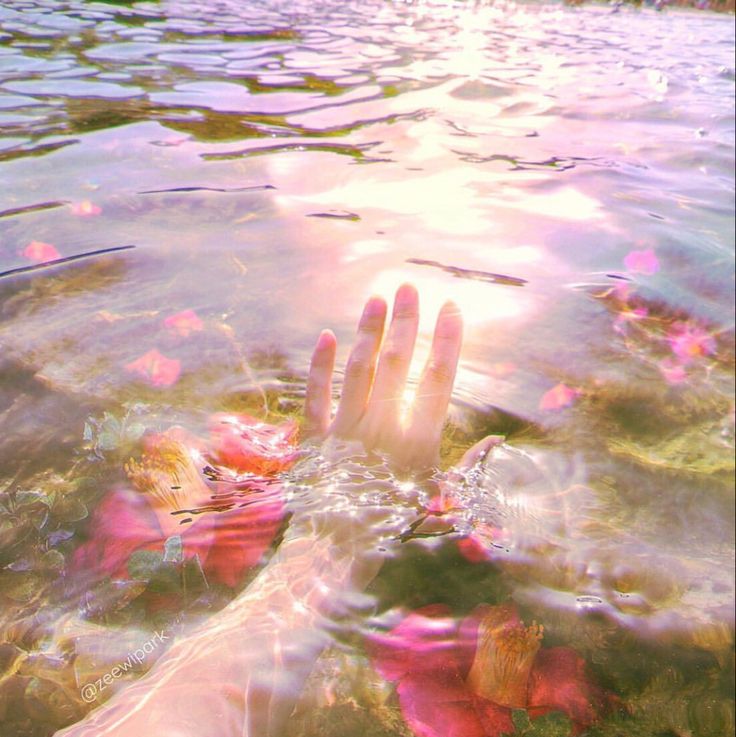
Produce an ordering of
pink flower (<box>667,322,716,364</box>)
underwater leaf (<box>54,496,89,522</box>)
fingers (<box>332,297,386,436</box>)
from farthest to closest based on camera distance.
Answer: pink flower (<box>667,322,716,364</box>)
fingers (<box>332,297,386,436</box>)
underwater leaf (<box>54,496,89,522</box>)

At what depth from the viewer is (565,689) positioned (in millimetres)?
1263

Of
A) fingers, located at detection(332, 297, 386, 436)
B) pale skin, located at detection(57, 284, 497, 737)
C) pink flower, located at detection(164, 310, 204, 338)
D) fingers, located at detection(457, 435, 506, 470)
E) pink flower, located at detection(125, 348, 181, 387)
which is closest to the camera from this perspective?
pale skin, located at detection(57, 284, 497, 737)

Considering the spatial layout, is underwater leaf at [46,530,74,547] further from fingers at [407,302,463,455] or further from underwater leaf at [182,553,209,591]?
fingers at [407,302,463,455]

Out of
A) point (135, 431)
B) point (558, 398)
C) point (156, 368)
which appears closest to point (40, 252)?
point (156, 368)

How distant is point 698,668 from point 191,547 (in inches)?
46.1

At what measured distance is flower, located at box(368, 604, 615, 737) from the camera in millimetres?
1198

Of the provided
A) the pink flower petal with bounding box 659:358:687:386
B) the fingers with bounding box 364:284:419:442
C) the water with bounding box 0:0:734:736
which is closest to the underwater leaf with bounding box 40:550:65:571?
the water with bounding box 0:0:734:736

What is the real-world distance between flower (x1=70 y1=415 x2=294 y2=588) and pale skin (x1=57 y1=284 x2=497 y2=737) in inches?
3.2

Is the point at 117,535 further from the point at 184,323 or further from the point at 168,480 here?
the point at 184,323

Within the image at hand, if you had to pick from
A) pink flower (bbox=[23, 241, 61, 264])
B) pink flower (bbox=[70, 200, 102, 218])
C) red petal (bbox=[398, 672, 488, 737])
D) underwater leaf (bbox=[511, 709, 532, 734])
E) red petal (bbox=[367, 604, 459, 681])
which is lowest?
underwater leaf (bbox=[511, 709, 532, 734])

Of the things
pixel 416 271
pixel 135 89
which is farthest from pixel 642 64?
pixel 416 271

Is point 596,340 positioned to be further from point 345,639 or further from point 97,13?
point 97,13

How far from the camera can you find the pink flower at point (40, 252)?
2.37 metres

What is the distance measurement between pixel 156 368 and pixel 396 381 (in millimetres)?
880
